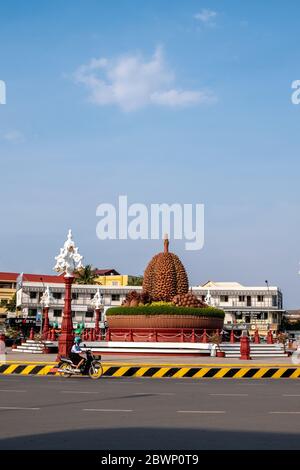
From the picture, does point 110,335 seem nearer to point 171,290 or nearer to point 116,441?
point 171,290

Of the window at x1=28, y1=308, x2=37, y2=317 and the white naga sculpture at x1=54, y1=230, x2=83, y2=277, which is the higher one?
the white naga sculpture at x1=54, y1=230, x2=83, y2=277

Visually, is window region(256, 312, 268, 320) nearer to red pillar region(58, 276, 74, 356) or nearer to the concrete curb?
red pillar region(58, 276, 74, 356)

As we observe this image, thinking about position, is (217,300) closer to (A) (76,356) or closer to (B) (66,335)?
(B) (66,335)

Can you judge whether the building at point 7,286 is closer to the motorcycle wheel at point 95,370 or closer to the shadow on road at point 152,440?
the motorcycle wheel at point 95,370

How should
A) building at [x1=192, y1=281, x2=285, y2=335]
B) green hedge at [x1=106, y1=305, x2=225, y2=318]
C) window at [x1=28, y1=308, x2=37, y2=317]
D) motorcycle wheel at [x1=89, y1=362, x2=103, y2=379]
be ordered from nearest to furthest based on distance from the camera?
motorcycle wheel at [x1=89, y1=362, x2=103, y2=379]
green hedge at [x1=106, y1=305, x2=225, y2=318]
window at [x1=28, y1=308, x2=37, y2=317]
building at [x1=192, y1=281, x2=285, y2=335]

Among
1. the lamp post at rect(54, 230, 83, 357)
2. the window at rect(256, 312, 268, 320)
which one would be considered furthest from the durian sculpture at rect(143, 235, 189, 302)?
the window at rect(256, 312, 268, 320)

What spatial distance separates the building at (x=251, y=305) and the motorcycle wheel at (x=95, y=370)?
72742mm

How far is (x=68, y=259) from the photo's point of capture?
27500 mm

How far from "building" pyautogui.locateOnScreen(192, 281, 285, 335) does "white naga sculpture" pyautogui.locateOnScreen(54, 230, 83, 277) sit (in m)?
66.9

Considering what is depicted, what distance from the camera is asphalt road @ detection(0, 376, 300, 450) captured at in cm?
881

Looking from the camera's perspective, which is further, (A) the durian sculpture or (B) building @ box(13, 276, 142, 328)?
(B) building @ box(13, 276, 142, 328)

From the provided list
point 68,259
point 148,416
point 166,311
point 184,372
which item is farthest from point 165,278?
point 148,416

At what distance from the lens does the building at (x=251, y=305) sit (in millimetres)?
93375

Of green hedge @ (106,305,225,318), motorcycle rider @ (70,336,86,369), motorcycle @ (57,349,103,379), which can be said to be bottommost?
motorcycle @ (57,349,103,379)
